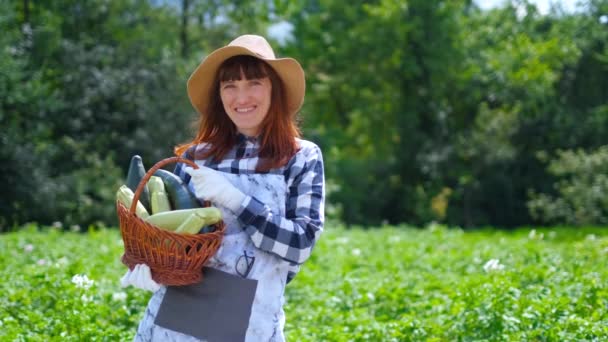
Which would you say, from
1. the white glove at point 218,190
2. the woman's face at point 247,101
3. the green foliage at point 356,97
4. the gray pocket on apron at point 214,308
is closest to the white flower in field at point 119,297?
the gray pocket on apron at point 214,308

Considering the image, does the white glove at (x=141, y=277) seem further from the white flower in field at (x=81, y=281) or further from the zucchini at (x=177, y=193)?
the white flower in field at (x=81, y=281)

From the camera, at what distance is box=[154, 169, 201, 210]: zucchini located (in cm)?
228

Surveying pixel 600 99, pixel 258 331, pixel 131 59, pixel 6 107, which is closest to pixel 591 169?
pixel 600 99

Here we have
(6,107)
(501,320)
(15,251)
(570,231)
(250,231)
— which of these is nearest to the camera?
(250,231)

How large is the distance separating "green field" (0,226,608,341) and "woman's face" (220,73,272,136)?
5.46ft

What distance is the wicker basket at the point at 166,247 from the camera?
206 cm

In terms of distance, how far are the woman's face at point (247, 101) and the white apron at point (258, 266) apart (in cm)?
21

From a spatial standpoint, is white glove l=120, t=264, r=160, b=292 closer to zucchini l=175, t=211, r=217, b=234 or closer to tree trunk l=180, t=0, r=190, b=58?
zucchini l=175, t=211, r=217, b=234

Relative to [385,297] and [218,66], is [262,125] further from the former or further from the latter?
[385,297]

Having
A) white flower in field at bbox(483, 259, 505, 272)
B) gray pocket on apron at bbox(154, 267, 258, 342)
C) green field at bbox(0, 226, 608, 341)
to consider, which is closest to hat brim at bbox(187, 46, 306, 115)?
gray pocket on apron at bbox(154, 267, 258, 342)

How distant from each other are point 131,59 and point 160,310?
12.2 m

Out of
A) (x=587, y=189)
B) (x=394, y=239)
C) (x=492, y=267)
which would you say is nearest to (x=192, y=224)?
(x=492, y=267)

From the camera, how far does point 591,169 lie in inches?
468

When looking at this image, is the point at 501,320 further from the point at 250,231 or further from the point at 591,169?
the point at 591,169
